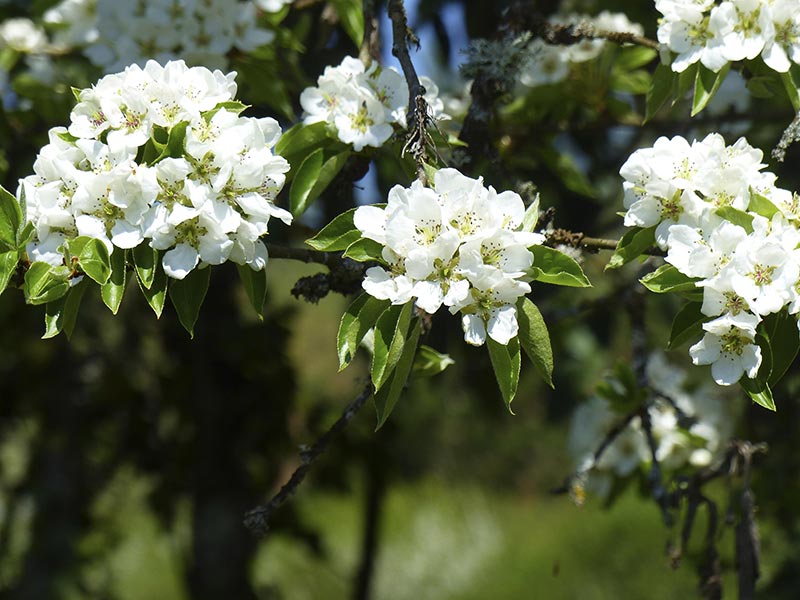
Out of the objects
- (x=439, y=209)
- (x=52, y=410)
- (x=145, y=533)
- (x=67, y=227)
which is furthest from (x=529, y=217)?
(x=145, y=533)

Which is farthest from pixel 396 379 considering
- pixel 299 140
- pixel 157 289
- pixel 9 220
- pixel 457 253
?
pixel 9 220

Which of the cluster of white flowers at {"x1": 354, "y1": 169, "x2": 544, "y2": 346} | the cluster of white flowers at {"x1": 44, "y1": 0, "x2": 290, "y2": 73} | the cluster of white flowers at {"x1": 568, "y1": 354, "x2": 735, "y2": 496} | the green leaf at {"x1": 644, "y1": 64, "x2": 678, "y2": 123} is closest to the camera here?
the cluster of white flowers at {"x1": 354, "y1": 169, "x2": 544, "y2": 346}

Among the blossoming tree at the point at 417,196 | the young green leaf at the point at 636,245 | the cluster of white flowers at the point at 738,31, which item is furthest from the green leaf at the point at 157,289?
the cluster of white flowers at the point at 738,31

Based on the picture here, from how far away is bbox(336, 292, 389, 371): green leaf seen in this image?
1.23m

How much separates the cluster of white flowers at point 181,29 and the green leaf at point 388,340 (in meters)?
0.87

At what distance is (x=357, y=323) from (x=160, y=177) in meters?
0.29

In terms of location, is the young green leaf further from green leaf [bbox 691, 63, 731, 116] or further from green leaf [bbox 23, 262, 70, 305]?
green leaf [bbox 23, 262, 70, 305]

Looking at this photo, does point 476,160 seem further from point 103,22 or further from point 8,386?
point 8,386

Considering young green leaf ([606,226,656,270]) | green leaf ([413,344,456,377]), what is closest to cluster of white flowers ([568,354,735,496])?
green leaf ([413,344,456,377])

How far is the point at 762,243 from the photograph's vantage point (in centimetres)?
118

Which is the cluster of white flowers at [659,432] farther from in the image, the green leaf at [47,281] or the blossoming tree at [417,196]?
the green leaf at [47,281]

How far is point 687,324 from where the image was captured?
4.28 feet

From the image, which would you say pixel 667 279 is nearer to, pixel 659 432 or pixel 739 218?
pixel 739 218

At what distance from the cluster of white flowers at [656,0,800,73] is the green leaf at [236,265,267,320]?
68 cm
